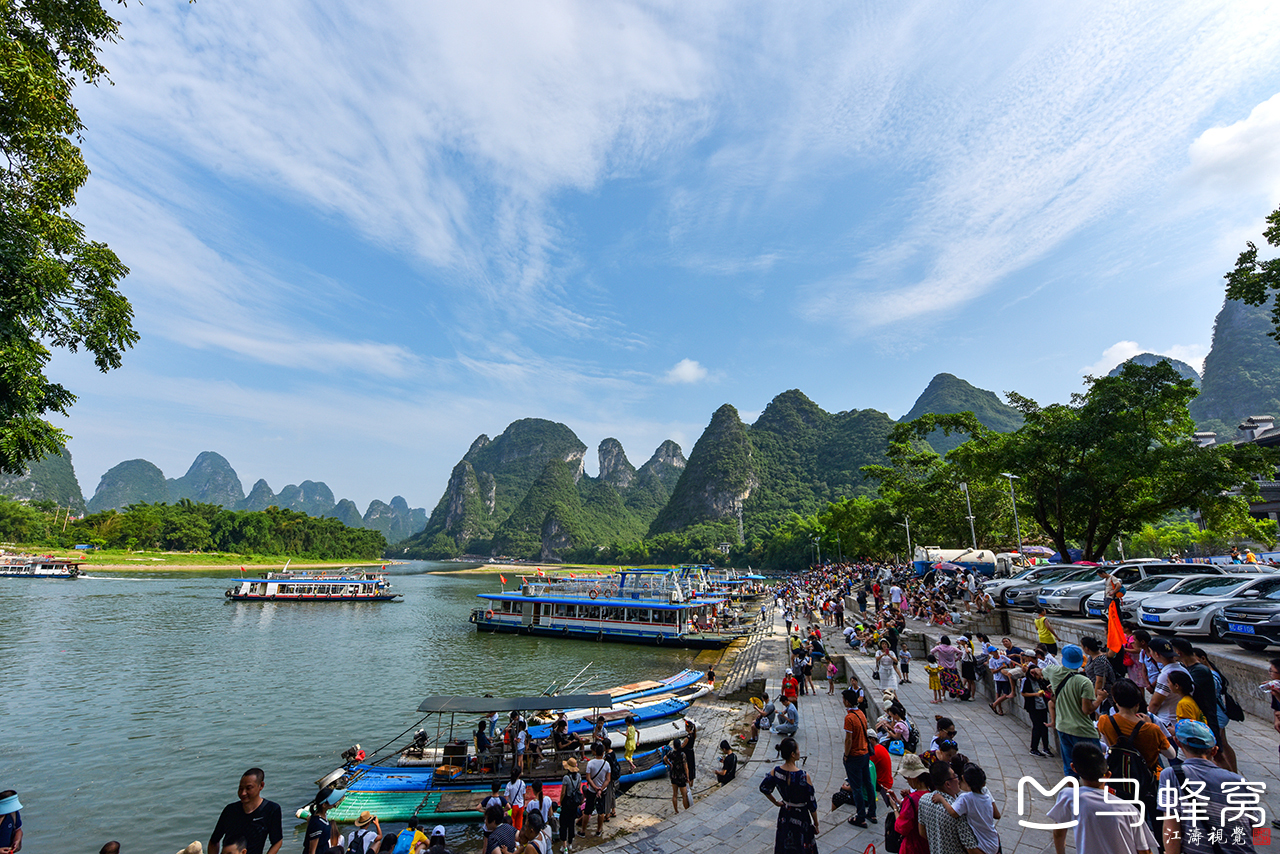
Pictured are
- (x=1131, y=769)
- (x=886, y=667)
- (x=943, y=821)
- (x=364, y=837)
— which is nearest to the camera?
(x=943, y=821)

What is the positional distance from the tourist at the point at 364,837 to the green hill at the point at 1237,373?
122424 millimetres

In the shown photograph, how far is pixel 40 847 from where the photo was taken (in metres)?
11.3

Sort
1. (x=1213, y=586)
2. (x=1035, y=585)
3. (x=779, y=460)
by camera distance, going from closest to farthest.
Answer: (x=1213, y=586), (x=1035, y=585), (x=779, y=460)

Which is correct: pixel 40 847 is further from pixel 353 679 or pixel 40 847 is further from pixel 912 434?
pixel 912 434

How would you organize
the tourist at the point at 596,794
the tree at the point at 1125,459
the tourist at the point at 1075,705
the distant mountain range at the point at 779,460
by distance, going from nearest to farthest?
the tourist at the point at 1075,705, the tourist at the point at 596,794, the tree at the point at 1125,459, the distant mountain range at the point at 779,460

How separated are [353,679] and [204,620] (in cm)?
2571

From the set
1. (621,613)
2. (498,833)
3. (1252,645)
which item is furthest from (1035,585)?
(621,613)

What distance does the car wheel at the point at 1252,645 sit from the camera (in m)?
9.84

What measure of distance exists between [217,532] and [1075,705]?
133424 mm

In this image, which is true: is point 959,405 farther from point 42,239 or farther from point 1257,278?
point 42,239

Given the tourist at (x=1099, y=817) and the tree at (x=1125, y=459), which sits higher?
the tree at (x=1125, y=459)

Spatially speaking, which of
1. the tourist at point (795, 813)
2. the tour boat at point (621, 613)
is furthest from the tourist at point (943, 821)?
the tour boat at point (621, 613)

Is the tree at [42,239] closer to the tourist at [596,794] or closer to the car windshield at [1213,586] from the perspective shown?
the tourist at [596,794]

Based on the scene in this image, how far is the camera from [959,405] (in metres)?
152
